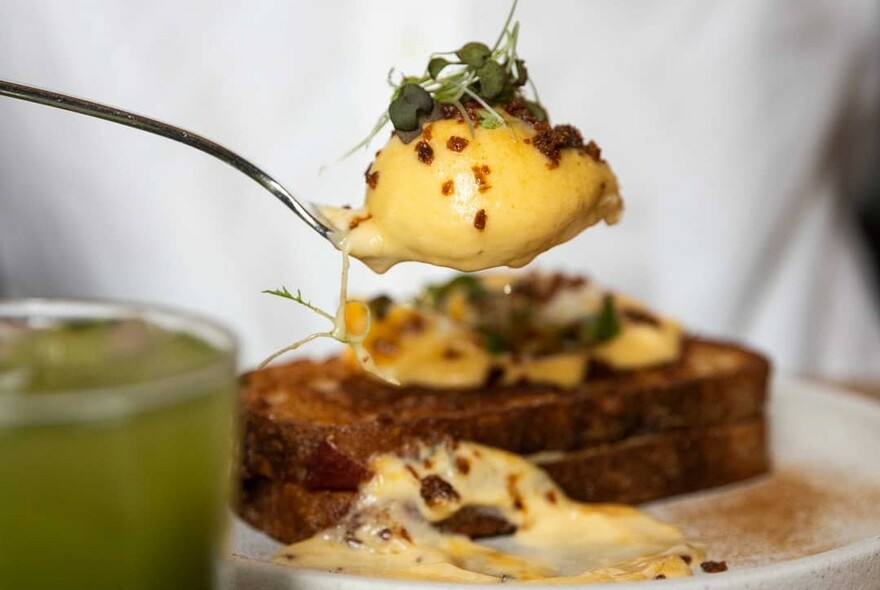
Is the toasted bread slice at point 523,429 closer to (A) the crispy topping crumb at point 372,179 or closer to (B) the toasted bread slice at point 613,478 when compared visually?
(B) the toasted bread slice at point 613,478

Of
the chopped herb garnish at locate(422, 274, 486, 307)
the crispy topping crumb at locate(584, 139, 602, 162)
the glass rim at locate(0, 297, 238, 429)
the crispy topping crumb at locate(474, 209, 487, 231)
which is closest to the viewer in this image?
the glass rim at locate(0, 297, 238, 429)

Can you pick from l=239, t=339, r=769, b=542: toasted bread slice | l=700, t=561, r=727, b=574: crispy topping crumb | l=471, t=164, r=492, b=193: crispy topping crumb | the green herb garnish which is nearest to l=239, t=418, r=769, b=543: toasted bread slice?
l=239, t=339, r=769, b=542: toasted bread slice

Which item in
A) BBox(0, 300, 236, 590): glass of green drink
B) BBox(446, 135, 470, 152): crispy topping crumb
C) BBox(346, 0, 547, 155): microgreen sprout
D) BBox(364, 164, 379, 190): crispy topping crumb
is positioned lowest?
BBox(0, 300, 236, 590): glass of green drink

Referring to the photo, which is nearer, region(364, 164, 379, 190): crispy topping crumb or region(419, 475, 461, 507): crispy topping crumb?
region(364, 164, 379, 190): crispy topping crumb

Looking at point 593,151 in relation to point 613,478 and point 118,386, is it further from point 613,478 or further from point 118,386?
point 118,386

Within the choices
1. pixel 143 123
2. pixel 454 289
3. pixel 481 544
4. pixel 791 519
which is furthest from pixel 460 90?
pixel 791 519

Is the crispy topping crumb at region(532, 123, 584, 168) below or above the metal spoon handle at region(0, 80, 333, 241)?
above

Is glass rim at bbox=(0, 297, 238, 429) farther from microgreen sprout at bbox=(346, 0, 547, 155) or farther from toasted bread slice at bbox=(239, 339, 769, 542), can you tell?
toasted bread slice at bbox=(239, 339, 769, 542)
